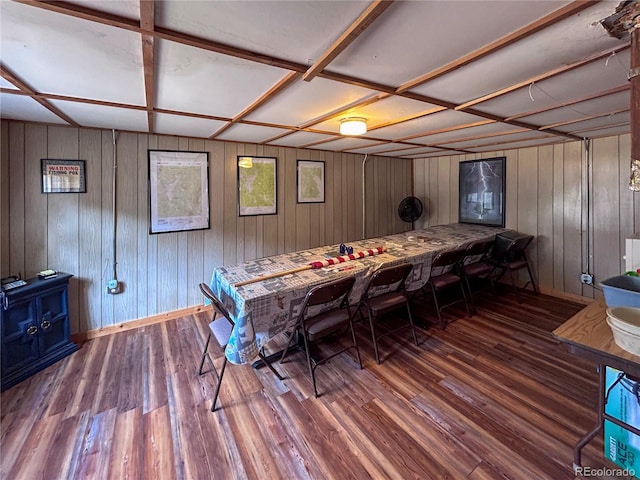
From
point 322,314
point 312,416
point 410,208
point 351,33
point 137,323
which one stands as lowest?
point 312,416

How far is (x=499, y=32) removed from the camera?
1.15m

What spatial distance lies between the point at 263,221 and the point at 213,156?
1.01 m

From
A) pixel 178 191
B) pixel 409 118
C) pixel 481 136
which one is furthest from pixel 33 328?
pixel 481 136

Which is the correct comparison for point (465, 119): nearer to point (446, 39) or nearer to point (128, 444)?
point (446, 39)

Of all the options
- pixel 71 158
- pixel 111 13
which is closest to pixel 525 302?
pixel 111 13

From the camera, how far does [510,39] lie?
3.84 feet

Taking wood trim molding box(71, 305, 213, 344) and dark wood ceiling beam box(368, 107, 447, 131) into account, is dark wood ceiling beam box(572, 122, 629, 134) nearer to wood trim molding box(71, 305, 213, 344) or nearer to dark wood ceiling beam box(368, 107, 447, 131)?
dark wood ceiling beam box(368, 107, 447, 131)

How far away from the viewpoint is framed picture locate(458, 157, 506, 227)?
14.0ft

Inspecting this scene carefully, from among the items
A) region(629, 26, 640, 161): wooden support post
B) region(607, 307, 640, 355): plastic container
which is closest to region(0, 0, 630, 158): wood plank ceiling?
region(629, 26, 640, 161): wooden support post

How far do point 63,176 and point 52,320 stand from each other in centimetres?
130

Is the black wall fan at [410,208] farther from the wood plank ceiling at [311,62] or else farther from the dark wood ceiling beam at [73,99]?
the dark wood ceiling beam at [73,99]

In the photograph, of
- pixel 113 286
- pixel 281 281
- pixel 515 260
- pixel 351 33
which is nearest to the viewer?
pixel 351 33

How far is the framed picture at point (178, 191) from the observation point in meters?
3.09

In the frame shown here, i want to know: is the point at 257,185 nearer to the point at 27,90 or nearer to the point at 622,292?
the point at 27,90
